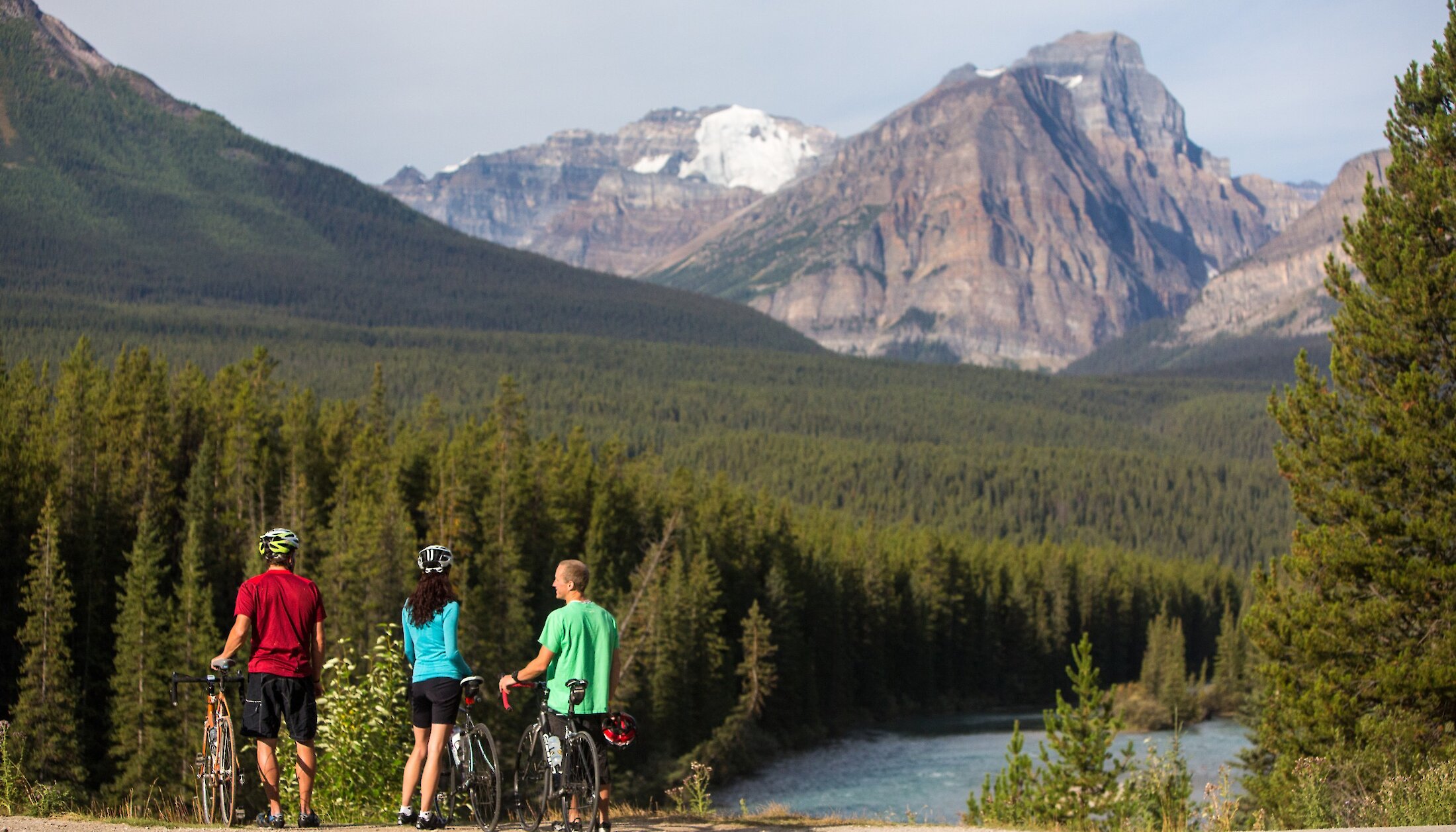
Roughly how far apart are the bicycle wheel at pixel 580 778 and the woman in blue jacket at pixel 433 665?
1741mm

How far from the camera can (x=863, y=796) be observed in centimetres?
7031

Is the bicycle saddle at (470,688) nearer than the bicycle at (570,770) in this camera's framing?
No

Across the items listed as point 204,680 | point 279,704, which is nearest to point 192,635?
point 279,704

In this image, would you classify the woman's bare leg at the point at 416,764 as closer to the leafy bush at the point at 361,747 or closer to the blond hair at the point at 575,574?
the blond hair at the point at 575,574

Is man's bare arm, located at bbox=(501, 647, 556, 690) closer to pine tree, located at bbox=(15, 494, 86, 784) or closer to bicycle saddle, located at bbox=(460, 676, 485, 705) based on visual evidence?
bicycle saddle, located at bbox=(460, 676, 485, 705)

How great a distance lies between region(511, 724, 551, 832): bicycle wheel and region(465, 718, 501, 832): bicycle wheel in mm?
261

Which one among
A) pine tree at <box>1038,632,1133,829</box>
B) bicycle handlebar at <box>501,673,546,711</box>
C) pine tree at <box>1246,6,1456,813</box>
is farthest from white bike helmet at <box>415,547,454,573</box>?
pine tree at <box>1246,6,1456,813</box>

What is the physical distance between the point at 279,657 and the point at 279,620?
0.42 metres

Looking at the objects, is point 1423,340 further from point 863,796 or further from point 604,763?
point 863,796

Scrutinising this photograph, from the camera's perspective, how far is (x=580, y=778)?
15.5m

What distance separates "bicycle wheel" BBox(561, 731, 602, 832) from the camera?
50.2 feet

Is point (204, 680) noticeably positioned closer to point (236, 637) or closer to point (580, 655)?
point (236, 637)

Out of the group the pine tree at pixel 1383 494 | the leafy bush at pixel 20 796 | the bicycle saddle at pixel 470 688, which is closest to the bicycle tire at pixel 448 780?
the bicycle saddle at pixel 470 688

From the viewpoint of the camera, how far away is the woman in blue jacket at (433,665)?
53.2ft
